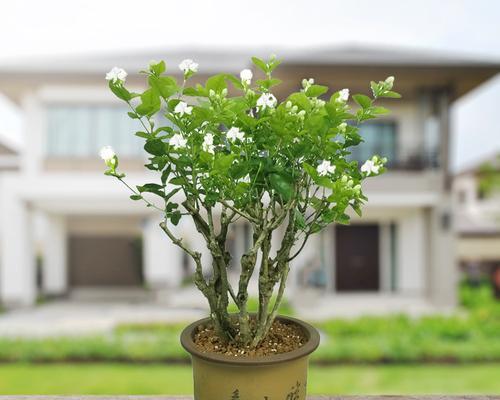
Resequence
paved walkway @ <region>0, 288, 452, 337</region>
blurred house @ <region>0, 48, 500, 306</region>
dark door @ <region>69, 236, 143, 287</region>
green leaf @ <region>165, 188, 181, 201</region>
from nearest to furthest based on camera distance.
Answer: green leaf @ <region>165, 188, 181, 201</region>, paved walkway @ <region>0, 288, 452, 337</region>, blurred house @ <region>0, 48, 500, 306</region>, dark door @ <region>69, 236, 143, 287</region>

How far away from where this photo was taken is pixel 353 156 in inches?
293

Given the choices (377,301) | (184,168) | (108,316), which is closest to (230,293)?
(184,168)

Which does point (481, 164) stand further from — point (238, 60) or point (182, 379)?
point (182, 379)

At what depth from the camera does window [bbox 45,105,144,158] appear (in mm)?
7602

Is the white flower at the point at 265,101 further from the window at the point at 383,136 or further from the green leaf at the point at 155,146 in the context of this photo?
the window at the point at 383,136

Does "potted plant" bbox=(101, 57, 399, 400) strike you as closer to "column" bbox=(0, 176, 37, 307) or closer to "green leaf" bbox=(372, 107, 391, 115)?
"green leaf" bbox=(372, 107, 391, 115)

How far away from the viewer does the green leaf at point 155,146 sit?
1.02 meters

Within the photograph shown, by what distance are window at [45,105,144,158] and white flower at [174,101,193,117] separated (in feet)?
22.6

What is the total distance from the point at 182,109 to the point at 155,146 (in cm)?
13

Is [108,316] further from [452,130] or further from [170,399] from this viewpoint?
[452,130]

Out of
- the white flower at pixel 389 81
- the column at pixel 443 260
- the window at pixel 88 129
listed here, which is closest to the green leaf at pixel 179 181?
the white flower at pixel 389 81

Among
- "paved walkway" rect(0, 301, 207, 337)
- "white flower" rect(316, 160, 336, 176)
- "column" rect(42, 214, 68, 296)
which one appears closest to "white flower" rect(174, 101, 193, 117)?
"white flower" rect(316, 160, 336, 176)

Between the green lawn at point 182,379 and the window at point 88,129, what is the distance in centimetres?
414

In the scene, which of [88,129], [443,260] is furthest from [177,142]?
[443,260]
